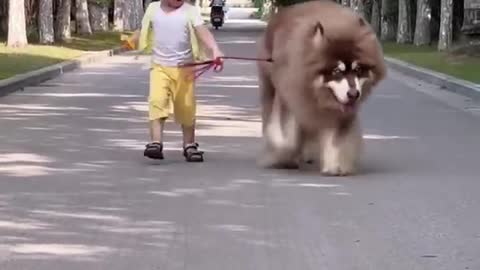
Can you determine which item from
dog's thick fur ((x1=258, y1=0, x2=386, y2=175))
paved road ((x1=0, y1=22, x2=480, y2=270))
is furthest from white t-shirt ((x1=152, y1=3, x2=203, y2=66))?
paved road ((x1=0, y1=22, x2=480, y2=270))

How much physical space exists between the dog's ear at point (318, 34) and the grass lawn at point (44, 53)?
554 inches

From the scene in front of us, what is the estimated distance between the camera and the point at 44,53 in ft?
108

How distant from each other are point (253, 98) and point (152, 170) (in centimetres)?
957

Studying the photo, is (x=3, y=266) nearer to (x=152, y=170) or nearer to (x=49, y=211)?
(x=49, y=211)

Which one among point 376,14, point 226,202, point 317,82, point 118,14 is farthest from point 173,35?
point 118,14

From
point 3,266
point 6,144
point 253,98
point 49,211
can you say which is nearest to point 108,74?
point 253,98

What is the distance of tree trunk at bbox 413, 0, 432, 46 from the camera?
41.0 metres

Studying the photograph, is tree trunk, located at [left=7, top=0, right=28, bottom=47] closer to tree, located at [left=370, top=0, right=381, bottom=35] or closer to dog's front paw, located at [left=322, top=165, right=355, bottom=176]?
tree, located at [left=370, top=0, right=381, bottom=35]

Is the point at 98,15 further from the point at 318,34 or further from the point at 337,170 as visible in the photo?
the point at 318,34

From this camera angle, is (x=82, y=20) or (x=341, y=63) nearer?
(x=341, y=63)

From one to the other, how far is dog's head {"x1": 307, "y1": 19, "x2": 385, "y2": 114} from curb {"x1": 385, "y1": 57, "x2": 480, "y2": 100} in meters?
10.5

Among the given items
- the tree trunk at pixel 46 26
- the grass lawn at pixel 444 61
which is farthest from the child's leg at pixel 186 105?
the tree trunk at pixel 46 26

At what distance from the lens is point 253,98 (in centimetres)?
2105

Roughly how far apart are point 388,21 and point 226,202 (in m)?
40.3
